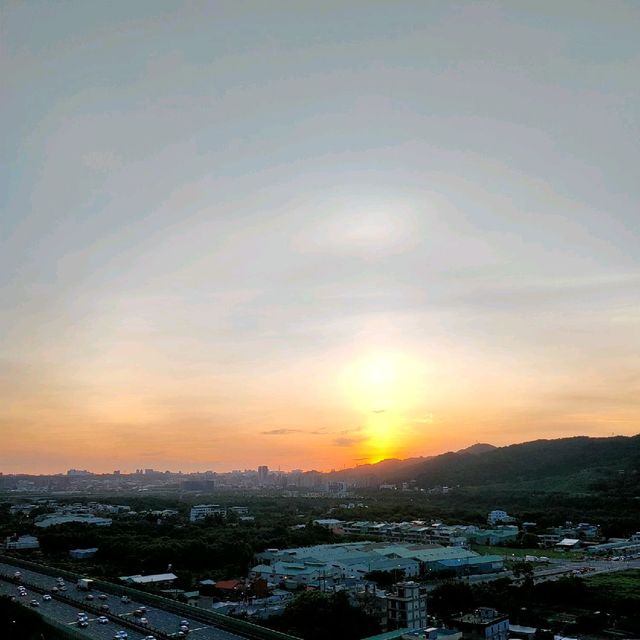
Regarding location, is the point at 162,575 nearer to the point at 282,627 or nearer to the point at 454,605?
the point at 282,627

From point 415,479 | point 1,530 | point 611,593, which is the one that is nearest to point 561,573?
point 611,593

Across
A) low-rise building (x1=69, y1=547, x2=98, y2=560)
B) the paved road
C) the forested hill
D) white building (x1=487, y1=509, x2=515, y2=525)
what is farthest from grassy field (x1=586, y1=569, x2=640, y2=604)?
the forested hill

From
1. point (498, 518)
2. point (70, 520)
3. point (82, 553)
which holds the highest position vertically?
point (70, 520)

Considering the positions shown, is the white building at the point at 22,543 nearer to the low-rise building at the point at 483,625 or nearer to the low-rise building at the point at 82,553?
the low-rise building at the point at 82,553

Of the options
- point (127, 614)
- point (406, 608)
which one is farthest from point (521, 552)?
point (127, 614)

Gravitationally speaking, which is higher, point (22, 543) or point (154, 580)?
point (22, 543)

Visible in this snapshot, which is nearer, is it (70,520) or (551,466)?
(70,520)

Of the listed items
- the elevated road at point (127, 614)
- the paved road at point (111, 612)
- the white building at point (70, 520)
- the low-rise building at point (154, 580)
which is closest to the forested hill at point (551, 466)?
the white building at point (70, 520)

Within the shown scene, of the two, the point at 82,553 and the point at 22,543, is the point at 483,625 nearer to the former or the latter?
the point at 82,553
